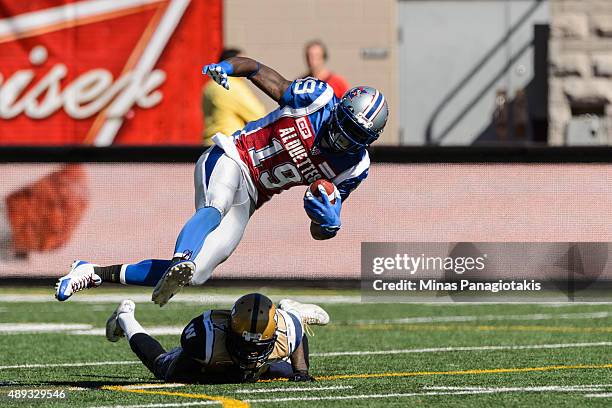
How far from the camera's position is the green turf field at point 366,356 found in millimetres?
8070

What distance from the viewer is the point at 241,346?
831 centimetres

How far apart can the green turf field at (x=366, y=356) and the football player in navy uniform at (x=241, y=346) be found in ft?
0.42

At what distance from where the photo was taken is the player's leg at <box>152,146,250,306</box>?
8.77 m

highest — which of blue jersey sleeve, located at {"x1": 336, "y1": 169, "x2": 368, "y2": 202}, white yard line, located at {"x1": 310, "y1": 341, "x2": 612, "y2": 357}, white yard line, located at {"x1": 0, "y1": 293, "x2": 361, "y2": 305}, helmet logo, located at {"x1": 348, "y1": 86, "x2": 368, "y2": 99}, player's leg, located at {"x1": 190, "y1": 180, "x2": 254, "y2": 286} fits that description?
helmet logo, located at {"x1": 348, "y1": 86, "x2": 368, "y2": 99}

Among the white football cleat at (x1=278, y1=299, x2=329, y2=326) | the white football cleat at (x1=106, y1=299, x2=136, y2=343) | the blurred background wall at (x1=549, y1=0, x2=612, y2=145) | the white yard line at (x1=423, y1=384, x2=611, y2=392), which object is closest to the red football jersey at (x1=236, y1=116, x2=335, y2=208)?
the white football cleat at (x1=278, y1=299, x2=329, y2=326)

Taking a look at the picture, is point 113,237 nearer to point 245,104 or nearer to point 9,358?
point 245,104

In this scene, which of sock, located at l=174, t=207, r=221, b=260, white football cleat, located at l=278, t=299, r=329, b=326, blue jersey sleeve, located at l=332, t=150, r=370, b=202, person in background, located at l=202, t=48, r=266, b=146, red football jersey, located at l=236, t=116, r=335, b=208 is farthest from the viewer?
person in background, located at l=202, t=48, r=266, b=146

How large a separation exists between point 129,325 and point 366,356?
183cm

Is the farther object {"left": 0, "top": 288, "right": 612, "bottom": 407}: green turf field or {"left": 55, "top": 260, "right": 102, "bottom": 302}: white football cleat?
{"left": 55, "top": 260, "right": 102, "bottom": 302}: white football cleat

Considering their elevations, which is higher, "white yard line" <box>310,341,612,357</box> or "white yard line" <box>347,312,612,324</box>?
"white yard line" <box>310,341,612,357</box>

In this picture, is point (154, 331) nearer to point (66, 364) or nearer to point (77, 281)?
point (66, 364)

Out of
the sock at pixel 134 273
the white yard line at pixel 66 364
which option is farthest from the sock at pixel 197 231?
the white yard line at pixel 66 364

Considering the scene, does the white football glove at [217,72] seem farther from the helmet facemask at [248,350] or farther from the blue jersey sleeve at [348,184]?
the helmet facemask at [248,350]

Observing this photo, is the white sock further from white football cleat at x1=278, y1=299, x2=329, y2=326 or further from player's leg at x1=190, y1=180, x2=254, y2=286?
white football cleat at x1=278, y1=299, x2=329, y2=326
